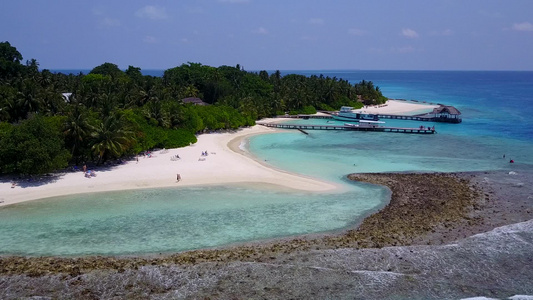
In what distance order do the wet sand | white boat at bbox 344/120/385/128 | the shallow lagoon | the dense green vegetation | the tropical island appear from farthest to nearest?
white boat at bbox 344/120/385/128 < the dense green vegetation < the shallow lagoon < the tropical island < the wet sand

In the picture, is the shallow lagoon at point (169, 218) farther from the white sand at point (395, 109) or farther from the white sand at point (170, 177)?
the white sand at point (395, 109)

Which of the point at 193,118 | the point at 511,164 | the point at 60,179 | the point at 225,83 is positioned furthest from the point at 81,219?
the point at 225,83

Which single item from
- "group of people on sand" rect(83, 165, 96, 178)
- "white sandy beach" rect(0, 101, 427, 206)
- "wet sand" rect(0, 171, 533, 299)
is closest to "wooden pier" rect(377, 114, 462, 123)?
"white sandy beach" rect(0, 101, 427, 206)

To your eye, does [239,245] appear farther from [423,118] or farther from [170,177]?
[423,118]

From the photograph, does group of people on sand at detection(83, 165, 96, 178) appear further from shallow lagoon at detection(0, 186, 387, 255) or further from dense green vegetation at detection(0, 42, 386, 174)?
shallow lagoon at detection(0, 186, 387, 255)

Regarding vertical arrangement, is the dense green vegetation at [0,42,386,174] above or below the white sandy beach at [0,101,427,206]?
above
